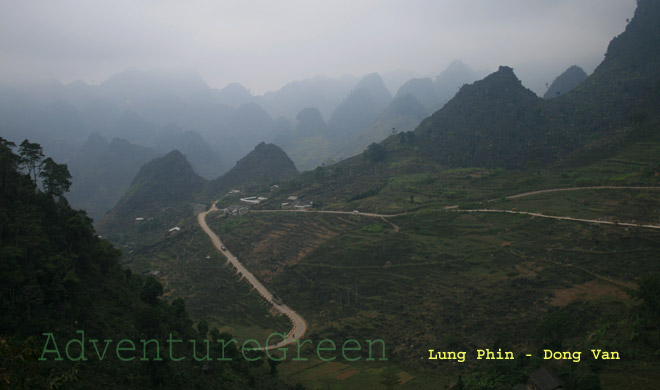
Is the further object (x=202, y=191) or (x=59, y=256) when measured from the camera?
(x=202, y=191)

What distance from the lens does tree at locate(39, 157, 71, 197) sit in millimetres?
22344

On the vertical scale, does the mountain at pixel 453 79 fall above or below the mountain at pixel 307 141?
above

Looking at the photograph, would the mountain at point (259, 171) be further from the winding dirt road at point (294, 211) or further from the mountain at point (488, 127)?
the mountain at point (488, 127)

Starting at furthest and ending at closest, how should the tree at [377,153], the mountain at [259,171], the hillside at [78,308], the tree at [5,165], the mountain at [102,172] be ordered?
the mountain at [102,172], the mountain at [259,171], the tree at [377,153], the tree at [5,165], the hillside at [78,308]

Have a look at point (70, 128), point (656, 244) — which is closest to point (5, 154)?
point (656, 244)

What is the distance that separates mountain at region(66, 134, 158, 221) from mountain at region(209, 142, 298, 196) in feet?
96.9

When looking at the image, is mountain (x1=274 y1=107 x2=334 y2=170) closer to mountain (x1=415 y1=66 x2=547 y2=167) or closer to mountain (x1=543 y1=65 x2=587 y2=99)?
mountain (x1=415 y1=66 x2=547 y2=167)

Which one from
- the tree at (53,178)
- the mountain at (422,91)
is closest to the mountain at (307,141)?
the mountain at (422,91)

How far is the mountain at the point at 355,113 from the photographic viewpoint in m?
156

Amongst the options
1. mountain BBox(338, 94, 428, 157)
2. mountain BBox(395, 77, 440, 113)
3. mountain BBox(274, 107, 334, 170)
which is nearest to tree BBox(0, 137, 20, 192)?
mountain BBox(338, 94, 428, 157)

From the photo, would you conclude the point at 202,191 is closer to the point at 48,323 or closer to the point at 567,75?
the point at 48,323

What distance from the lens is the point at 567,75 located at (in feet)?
343

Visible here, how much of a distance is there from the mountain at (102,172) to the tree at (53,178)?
6707cm

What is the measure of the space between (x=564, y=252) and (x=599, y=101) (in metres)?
42.2
